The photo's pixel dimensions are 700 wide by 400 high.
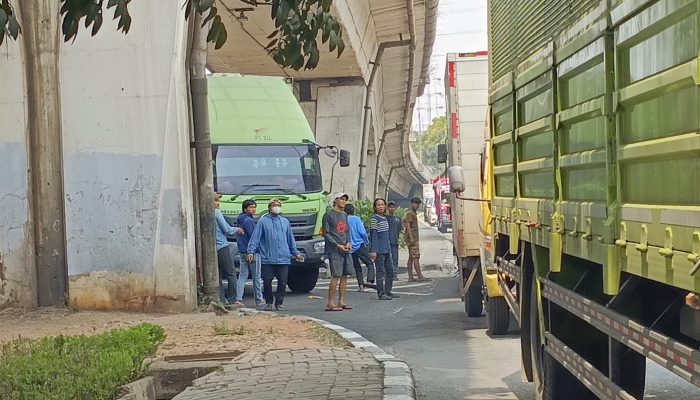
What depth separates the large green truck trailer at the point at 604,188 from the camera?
3.58m

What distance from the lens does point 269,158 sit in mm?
18656

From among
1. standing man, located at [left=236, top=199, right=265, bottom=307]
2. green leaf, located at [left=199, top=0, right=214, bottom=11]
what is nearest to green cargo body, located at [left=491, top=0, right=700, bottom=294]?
green leaf, located at [left=199, top=0, right=214, bottom=11]

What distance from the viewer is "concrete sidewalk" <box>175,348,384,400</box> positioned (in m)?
7.40

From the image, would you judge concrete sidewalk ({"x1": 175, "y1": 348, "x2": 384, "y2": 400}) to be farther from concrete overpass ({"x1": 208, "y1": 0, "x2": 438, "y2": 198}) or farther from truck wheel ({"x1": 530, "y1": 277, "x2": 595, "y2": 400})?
concrete overpass ({"x1": 208, "y1": 0, "x2": 438, "y2": 198})

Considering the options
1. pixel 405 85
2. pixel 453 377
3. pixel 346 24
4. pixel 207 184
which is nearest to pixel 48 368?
pixel 453 377

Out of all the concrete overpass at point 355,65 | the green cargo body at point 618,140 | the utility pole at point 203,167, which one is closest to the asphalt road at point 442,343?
the green cargo body at point 618,140

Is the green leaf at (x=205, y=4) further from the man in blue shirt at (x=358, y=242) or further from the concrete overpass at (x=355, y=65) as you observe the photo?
the concrete overpass at (x=355, y=65)

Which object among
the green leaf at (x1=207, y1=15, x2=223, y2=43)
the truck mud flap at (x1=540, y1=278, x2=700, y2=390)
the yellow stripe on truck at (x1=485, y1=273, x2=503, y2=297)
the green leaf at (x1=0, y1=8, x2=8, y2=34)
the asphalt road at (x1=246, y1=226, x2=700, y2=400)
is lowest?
the asphalt road at (x1=246, y1=226, x2=700, y2=400)

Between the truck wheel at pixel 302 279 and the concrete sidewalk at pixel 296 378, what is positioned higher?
the concrete sidewalk at pixel 296 378

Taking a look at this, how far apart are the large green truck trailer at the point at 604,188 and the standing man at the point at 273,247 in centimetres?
708

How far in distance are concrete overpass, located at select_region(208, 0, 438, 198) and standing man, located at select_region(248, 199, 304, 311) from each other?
638cm

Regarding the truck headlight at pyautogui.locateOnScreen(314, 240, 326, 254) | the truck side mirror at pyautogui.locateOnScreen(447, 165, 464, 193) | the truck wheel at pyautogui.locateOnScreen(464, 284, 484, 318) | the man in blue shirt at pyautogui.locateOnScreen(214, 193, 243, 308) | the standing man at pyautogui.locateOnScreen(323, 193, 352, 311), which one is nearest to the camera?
the truck side mirror at pyautogui.locateOnScreen(447, 165, 464, 193)

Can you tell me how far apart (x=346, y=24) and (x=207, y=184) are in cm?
976

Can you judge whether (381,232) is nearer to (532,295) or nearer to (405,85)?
(532,295)
